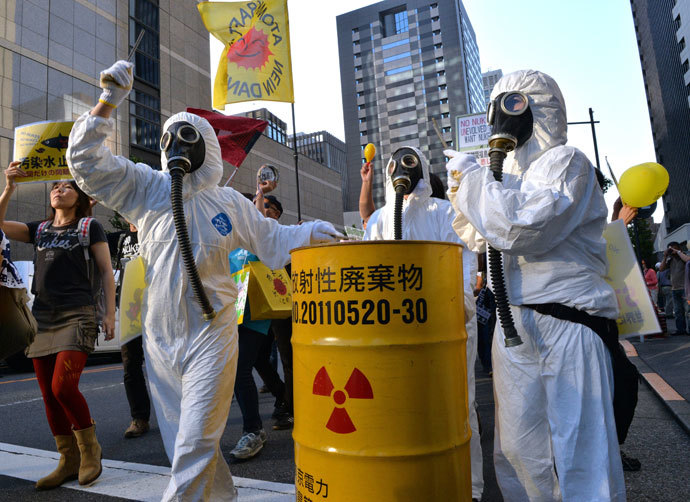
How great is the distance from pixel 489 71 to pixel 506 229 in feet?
472

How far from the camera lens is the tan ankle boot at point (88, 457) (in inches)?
125

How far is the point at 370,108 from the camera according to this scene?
88.8 m

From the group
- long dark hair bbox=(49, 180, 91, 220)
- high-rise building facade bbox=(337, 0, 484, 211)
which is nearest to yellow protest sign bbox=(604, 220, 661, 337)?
long dark hair bbox=(49, 180, 91, 220)

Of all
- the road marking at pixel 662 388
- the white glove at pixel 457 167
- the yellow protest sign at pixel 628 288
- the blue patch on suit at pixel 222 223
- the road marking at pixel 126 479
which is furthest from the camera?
the road marking at pixel 662 388

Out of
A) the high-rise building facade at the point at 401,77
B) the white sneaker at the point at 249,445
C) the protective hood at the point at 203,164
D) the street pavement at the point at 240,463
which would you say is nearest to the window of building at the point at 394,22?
the high-rise building facade at the point at 401,77

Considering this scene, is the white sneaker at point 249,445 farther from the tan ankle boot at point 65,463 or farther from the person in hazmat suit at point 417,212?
the person in hazmat suit at point 417,212

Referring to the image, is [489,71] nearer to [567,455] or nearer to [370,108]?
[370,108]

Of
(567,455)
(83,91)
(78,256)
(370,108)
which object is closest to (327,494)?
(567,455)

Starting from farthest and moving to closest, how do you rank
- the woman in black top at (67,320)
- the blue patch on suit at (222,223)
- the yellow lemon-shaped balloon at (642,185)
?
the yellow lemon-shaped balloon at (642,185)
the woman in black top at (67,320)
the blue patch on suit at (222,223)

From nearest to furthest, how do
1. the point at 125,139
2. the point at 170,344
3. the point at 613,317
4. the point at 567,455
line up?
1. the point at 567,455
2. the point at 613,317
3. the point at 170,344
4. the point at 125,139

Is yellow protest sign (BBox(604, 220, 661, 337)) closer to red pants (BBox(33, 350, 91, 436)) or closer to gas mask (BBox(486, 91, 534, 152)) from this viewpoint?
gas mask (BBox(486, 91, 534, 152))

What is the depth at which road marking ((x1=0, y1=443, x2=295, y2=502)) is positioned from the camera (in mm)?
2922

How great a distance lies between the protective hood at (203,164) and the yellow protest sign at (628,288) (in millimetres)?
1978

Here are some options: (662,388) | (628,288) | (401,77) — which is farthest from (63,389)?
(401,77)
